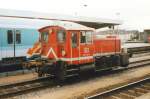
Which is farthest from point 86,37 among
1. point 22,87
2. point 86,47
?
point 22,87

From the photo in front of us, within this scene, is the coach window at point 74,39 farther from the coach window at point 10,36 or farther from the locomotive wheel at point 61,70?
the coach window at point 10,36

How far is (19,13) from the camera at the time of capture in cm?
1880

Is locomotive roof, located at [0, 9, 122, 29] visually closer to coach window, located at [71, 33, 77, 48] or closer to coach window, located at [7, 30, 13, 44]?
coach window, located at [7, 30, 13, 44]

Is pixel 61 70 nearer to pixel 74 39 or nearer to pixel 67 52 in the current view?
pixel 67 52

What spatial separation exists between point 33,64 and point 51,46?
4.25 ft

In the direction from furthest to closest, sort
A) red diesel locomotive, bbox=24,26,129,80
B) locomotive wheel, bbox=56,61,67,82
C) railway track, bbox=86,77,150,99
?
red diesel locomotive, bbox=24,26,129,80 < locomotive wheel, bbox=56,61,67,82 < railway track, bbox=86,77,150,99

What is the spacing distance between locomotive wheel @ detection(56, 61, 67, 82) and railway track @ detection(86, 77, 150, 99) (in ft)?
9.19

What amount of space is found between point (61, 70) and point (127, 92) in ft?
10.9

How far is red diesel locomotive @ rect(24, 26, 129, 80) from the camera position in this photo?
12.8 meters

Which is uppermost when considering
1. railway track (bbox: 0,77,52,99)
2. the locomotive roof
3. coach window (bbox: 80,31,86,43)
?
the locomotive roof

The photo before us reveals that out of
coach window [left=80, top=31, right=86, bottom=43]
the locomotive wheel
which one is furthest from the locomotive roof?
the locomotive wheel

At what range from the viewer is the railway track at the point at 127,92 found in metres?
10.3

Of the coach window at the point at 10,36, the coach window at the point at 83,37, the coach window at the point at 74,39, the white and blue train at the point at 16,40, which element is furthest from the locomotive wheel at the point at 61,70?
the coach window at the point at 10,36

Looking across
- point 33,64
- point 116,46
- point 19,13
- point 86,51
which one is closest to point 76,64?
point 86,51
